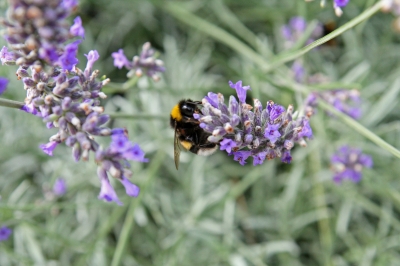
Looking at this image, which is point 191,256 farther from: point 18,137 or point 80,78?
point 80,78

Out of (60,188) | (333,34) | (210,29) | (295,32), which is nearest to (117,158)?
(333,34)

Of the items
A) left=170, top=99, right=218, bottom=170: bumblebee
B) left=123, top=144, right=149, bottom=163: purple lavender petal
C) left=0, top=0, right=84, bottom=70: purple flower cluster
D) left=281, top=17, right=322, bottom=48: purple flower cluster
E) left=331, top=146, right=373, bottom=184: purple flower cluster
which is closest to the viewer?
left=0, top=0, right=84, bottom=70: purple flower cluster

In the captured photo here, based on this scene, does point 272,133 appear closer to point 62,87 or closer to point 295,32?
point 62,87

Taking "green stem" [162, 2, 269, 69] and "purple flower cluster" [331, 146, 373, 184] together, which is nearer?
"purple flower cluster" [331, 146, 373, 184]

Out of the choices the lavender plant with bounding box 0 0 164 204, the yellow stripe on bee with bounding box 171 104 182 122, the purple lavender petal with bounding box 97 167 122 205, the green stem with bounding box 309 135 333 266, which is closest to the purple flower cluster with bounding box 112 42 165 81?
the yellow stripe on bee with bounding box 171 104 182 122

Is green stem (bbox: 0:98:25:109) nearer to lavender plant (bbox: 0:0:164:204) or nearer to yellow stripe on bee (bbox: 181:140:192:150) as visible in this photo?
lavender plant (bbox: 0:0:164:204)

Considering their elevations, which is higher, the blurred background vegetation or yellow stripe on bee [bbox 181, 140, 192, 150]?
yellow stripe on bee [bbox 181, 140, 192, 150]
